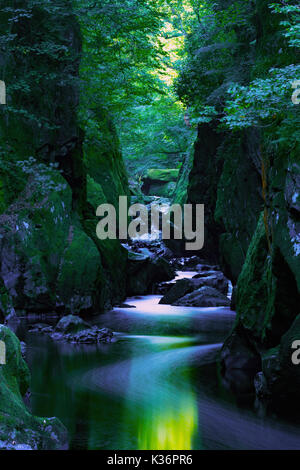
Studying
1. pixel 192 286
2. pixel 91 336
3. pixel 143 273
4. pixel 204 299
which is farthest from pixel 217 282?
pixel 91 336

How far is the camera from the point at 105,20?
1489 cm

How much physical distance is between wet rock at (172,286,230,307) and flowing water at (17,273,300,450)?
3864 millimetres

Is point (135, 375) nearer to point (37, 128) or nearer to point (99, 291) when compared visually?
point (99, 291)

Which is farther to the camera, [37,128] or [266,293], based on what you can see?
[37,128]

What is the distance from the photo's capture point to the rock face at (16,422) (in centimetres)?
426

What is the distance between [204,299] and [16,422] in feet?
40.7

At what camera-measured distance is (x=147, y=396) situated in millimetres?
7324

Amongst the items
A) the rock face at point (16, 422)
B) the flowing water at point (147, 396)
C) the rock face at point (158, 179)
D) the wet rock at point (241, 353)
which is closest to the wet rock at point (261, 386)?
the flowing water at point (147, 396)

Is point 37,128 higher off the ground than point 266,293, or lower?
higher

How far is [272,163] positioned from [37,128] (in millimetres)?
8684

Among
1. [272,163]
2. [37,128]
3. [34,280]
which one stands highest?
[37,128]

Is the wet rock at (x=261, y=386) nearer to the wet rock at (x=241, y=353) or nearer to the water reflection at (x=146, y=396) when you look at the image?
the water reflection at (x=146, y=396)

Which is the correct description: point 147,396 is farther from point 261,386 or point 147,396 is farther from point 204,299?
point 204,299
